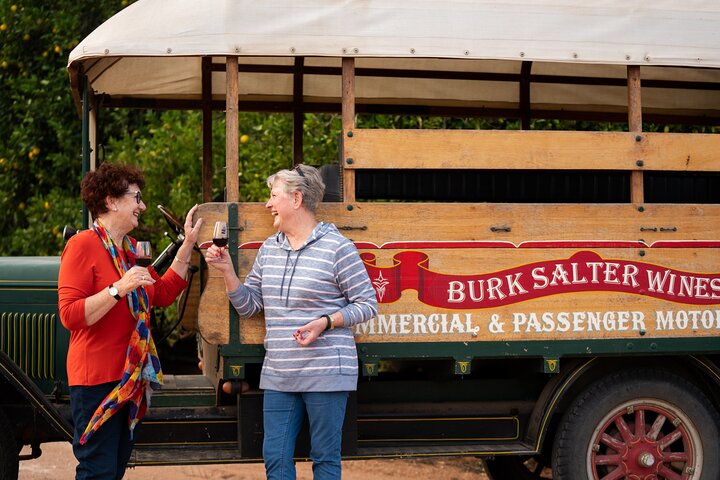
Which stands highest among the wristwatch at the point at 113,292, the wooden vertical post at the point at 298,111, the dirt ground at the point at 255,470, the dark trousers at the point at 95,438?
the wooden vertical post at the point at 298,111

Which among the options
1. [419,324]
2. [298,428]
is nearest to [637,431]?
[419,324]

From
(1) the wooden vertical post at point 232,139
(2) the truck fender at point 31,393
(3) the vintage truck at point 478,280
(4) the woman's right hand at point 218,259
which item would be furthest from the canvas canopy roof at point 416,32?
(2) the truck fender at point 31,393

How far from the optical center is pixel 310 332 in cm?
393

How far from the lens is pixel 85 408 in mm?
3980

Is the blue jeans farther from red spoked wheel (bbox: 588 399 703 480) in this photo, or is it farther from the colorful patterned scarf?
red spoked wheel (bbox: 588 399 703 480)

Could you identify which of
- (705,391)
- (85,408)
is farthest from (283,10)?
(705,391)

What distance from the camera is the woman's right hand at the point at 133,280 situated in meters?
3.84

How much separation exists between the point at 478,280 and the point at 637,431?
120 cm

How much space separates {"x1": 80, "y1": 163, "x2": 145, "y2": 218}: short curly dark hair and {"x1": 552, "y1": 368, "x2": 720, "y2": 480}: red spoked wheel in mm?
2448

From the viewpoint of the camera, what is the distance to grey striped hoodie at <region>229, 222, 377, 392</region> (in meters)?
4.01

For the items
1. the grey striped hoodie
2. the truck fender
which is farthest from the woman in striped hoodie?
the truck fender

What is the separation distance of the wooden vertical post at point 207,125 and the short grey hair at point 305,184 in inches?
78.2

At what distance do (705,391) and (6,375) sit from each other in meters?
3.49

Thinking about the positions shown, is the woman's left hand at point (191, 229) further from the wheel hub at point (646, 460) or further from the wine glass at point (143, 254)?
the wheel hub at point (646, 460)
